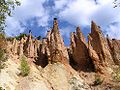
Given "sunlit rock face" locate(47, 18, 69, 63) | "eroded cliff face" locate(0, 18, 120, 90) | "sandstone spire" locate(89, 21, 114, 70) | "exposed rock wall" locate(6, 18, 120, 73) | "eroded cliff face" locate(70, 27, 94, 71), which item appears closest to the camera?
"eroded cliff face" locate(0, 18, 120, 90)

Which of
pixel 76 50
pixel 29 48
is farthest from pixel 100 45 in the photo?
pixel 29 48

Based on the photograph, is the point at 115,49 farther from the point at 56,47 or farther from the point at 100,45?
the point at 56,47

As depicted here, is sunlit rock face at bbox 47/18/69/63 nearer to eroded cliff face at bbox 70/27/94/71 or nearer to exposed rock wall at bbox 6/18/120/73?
exposed rock wall at bbox 6/18/120/73

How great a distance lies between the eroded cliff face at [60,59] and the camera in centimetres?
6794

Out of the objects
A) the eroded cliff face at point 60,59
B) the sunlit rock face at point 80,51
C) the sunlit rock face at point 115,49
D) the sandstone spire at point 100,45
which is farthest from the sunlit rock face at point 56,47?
the sunlit rock face at point 115,49

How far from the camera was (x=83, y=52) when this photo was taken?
81750 millimetres

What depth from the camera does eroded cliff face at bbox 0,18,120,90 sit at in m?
67.9

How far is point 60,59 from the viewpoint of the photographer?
75938 mm

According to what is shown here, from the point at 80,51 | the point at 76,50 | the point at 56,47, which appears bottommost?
the point at 80,51

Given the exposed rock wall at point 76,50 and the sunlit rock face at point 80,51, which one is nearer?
the exposed rock wall at point 76,50

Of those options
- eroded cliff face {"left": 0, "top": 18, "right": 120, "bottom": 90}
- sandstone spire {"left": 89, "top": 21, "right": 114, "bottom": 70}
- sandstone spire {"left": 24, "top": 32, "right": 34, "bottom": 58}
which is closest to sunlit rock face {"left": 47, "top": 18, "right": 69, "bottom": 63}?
eroded cliff face {"left": 0, "top": 18, "right": 120, "bottom": 90}

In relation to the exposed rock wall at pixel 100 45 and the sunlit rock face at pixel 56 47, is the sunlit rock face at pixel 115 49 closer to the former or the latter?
the exposed rock wall at pixel 100 45

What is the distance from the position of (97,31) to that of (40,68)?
18953mm

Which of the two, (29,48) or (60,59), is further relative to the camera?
(29,48)
